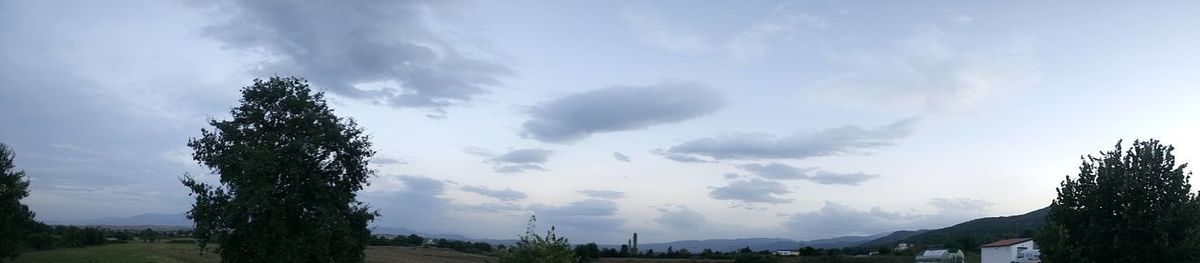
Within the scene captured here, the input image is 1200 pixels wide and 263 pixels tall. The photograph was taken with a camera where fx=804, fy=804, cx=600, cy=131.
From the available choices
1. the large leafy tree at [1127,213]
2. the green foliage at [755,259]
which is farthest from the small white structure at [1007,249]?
the large leafy tree at [1127,213]

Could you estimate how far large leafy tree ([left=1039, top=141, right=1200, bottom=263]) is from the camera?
2611 centimetres

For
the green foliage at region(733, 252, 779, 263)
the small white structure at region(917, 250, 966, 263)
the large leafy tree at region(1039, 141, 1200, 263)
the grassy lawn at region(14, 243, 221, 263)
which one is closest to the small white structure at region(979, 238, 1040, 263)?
the small white structure at region(917, 250, 966, 263)

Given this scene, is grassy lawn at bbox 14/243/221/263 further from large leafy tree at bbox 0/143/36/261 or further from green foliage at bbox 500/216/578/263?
green foliage at bbox 500/216/578/263

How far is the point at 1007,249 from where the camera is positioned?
283 ft

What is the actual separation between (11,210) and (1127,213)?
63589 millimetres

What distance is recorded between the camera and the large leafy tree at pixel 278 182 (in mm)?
36094

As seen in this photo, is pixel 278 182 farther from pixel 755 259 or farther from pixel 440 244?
pixel 440 244

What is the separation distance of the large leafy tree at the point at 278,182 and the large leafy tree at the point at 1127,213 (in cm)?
3010

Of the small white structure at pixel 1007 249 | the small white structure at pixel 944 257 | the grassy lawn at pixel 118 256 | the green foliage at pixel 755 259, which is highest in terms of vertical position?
the small white structure at pixel 1007 249

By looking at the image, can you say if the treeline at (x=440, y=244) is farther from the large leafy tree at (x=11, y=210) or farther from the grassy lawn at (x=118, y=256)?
the large leafy tree at (x=11, y=210)

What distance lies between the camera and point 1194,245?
25.4 meters

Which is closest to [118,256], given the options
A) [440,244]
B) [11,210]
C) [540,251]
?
[11,210]

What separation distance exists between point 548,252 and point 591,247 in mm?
98915

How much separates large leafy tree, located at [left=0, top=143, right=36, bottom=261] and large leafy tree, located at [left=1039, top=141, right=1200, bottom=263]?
198ft
